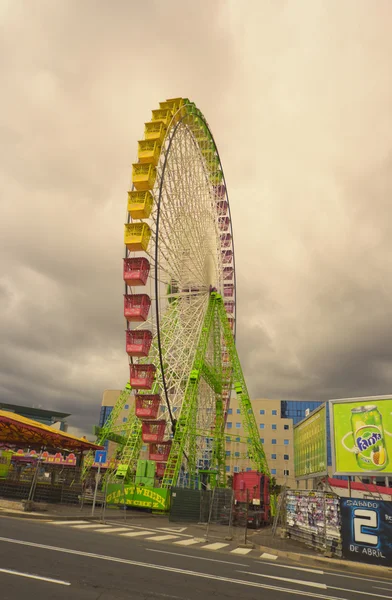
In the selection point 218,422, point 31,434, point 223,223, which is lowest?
point 31,434

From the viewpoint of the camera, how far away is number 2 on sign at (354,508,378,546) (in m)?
13.8

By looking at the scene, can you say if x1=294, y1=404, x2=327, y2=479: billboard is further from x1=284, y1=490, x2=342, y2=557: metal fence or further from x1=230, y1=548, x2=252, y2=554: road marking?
x1=230, y1=548, x2=252, y2=554: road marking

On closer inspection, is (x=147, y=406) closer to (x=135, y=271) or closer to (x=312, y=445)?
(x=135, y=271)

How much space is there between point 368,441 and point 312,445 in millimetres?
9703

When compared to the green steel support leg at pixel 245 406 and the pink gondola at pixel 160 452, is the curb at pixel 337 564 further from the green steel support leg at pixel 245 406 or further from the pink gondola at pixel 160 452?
the green steel support leg at pixel 245 406

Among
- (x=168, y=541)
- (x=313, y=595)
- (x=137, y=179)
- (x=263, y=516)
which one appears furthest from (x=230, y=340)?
(x=313, y=595)

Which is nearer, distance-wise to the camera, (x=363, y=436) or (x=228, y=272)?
(x=363, y=436)

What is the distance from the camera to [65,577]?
22.7ft

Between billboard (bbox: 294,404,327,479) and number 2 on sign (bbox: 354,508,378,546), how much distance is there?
42.0ft

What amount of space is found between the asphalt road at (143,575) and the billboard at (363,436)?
11.4m

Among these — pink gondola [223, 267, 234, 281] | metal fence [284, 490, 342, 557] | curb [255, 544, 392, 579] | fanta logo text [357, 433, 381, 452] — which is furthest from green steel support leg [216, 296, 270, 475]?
Answer: curb [255, 544, 392, 579]

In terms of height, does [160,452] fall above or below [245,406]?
below

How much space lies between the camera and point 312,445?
32156 mm

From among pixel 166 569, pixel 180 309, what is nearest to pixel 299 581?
pixel 166 569
